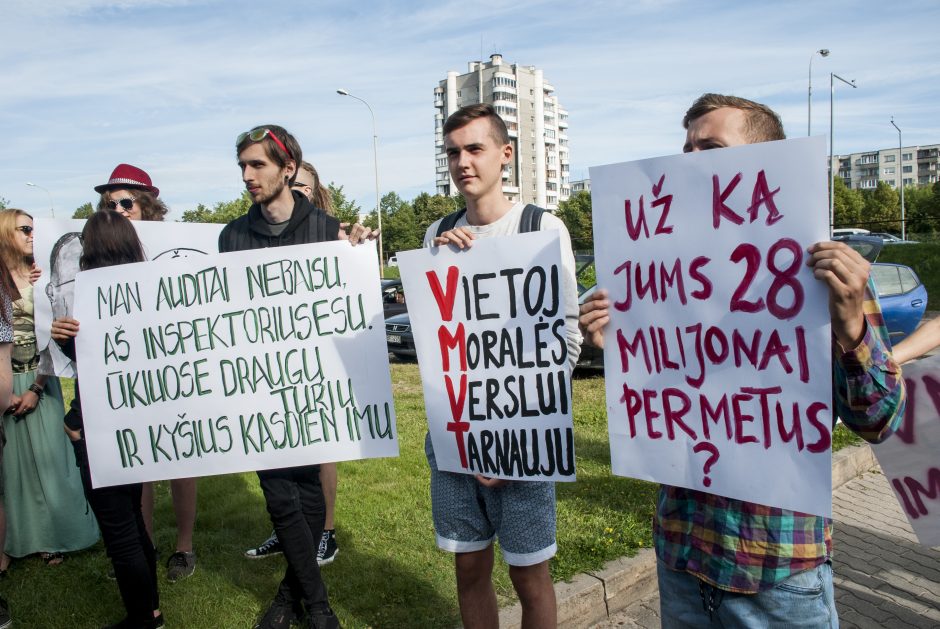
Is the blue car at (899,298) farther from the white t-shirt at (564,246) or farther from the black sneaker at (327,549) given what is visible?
the white t-shirt at (564,246)

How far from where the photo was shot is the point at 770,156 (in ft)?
5.53

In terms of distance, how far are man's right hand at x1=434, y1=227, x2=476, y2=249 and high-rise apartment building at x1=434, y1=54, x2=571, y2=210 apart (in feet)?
304

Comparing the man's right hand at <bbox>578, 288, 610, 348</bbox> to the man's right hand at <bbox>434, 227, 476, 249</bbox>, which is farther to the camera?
the man's right hand at <bbox>434, 227, 476, 249</bbox>

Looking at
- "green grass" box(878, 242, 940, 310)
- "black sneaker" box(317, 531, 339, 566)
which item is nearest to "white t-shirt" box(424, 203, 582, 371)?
"black sneaker" box(317, 531, 339, 566)

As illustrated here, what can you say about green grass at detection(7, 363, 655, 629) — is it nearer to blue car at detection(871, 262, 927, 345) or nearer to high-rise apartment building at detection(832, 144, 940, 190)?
blue car at detection(871, 262, 927, 345)

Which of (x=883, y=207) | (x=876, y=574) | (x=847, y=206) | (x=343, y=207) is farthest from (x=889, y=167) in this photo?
(x=876, y=574)

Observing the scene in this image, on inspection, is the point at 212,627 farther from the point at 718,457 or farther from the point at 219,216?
the point at 219,216

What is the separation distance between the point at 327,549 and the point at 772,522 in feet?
9.28

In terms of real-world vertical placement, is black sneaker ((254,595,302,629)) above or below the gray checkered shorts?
below

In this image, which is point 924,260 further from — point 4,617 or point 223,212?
point 223,212

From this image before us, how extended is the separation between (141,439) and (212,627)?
37.7 inches

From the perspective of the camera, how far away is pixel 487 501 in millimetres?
2617

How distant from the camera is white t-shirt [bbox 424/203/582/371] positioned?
2.45 meters

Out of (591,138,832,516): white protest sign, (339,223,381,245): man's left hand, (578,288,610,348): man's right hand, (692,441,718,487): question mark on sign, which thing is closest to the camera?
(591,138,832,516): white protest sign
